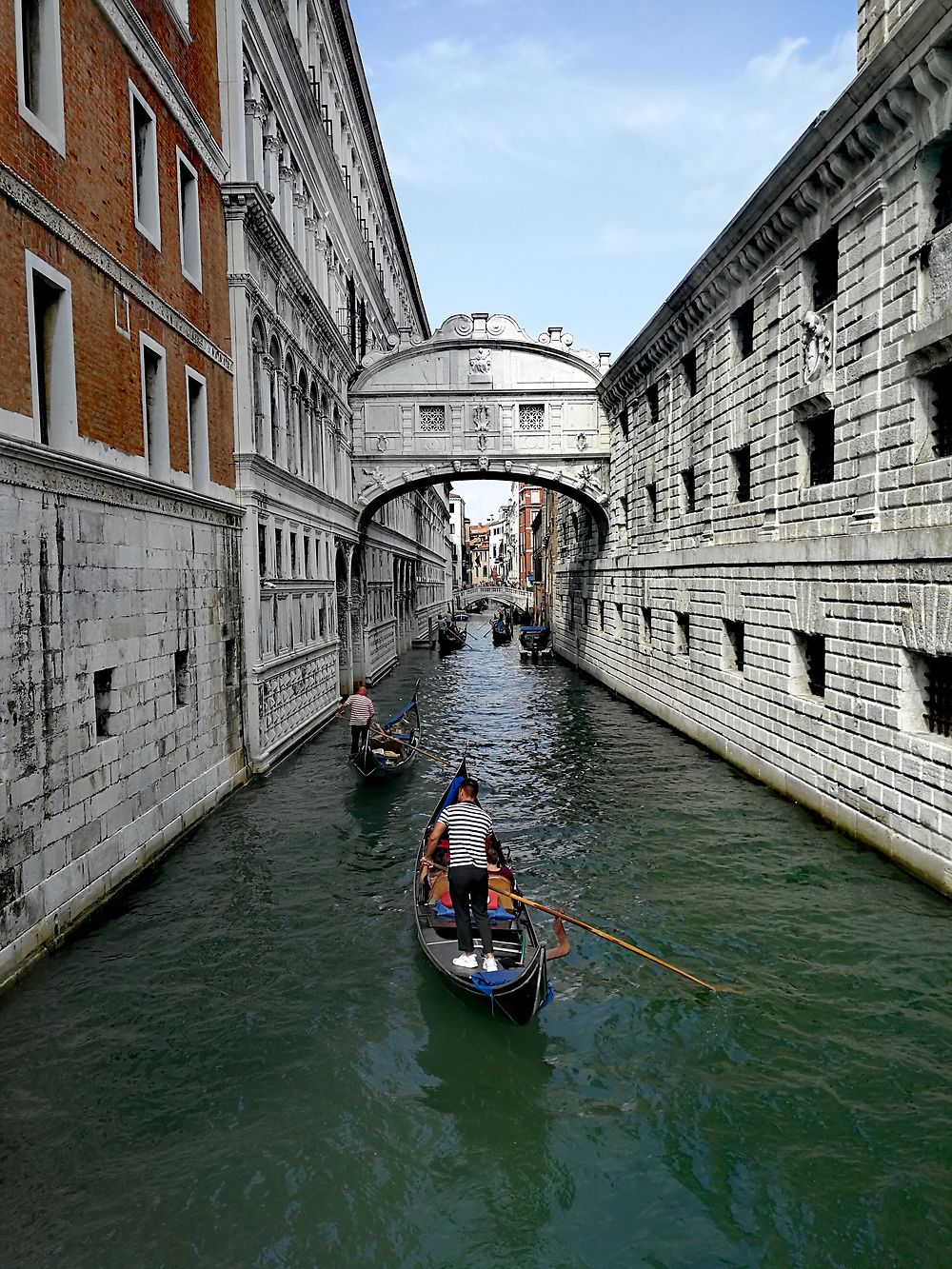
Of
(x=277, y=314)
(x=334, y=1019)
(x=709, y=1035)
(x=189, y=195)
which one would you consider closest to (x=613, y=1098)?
(x=709, y=1035)

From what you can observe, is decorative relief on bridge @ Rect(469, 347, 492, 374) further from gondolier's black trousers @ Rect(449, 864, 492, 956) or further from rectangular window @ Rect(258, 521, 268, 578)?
gondolier's black trousers @ Rect(449, 864, 492, 956)

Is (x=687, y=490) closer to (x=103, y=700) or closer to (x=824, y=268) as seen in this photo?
(x=824, y=268)

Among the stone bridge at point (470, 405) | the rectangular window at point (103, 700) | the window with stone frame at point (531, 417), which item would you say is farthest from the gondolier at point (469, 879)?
the window with stone frame at point (531, 417)

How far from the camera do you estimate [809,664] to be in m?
12.2

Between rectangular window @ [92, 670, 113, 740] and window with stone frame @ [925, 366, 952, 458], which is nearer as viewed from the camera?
rectangular window @ [92, 670, 113, 740]

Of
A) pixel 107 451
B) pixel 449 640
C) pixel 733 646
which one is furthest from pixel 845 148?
pixel 449 640

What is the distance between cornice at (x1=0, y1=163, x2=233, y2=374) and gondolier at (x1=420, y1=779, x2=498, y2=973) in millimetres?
6155

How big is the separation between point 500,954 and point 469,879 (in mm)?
667

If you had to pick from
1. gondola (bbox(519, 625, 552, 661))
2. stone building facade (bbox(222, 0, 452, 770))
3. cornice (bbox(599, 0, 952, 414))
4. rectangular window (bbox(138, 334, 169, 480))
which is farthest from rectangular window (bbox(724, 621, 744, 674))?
gondola (bbox(519, 625, 552, 661))

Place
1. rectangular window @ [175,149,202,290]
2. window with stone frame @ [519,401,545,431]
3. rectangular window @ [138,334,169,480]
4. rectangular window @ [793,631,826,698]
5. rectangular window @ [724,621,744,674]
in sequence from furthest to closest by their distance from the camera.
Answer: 1. window with stone frame @ [519,401,545,431]
2. rectangular window @ [724,621,744,674]
3. rectangular window @ [793,631,826,698]
4. rectangular window @ [175,149,202,290]
5. rectangular window @ [138,334,169,480]

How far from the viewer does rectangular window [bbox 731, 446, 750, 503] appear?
14.8 meters

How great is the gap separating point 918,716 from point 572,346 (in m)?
17.9

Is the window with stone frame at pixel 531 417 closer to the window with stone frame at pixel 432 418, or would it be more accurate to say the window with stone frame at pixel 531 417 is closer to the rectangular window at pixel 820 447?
the window with stone frame at pixel 432 418

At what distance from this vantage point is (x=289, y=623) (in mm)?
16156
